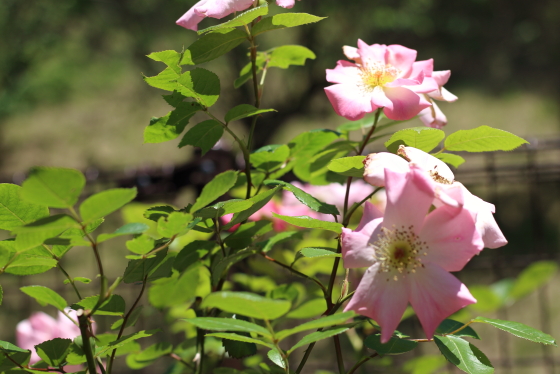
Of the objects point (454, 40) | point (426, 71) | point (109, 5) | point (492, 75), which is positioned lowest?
point (492, 75)

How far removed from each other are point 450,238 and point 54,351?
227mm

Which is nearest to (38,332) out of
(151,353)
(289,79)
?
(151,353)

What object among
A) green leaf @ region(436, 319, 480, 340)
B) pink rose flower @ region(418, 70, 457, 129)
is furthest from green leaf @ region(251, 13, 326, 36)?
green leaf @ region(436, 319, 480, 340)

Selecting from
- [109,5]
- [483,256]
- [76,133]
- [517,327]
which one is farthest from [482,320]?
[76,133]

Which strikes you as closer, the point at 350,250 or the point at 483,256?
the point at 350,250

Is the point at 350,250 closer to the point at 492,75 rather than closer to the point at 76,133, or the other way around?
the point at 76,133

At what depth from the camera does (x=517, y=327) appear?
0.98 ft

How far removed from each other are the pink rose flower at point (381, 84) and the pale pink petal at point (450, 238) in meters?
0.08

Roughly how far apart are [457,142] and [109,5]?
3.94m

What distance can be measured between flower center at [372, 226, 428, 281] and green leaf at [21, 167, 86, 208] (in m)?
0.14

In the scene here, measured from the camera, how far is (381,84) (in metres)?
0.33

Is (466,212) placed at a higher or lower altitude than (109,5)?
higher

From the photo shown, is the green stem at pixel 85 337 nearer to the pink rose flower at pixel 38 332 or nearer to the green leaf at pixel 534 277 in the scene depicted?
the pink rose flower at pixel 38 332

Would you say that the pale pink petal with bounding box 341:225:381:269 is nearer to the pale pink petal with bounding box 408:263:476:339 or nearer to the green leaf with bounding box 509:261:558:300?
the pale pink petal with bounding box 408:263:476:339
